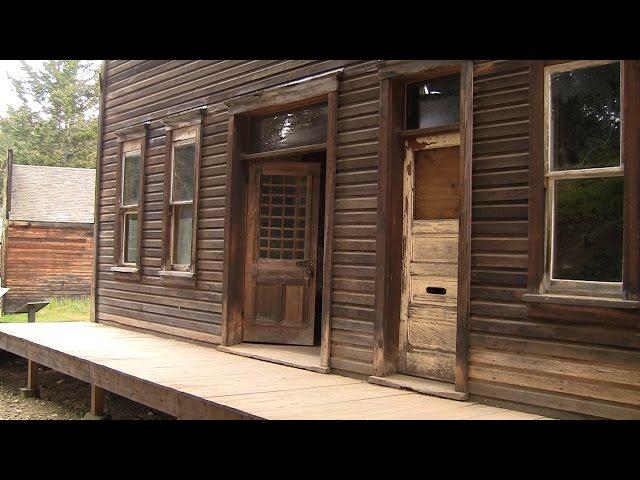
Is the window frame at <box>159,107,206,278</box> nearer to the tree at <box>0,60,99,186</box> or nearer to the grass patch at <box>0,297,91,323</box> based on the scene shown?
the grass patch at <box>0,297,91,323</box>

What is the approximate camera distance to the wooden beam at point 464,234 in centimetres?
523

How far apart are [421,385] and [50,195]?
844 inches

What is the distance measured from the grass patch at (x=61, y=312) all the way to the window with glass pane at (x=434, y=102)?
13.3m

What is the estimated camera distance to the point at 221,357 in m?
7.47

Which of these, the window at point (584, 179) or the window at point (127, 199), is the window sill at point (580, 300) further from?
the window at point (127, 199)

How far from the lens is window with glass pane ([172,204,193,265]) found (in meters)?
9.12

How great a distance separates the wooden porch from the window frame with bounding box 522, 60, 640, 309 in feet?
3.08

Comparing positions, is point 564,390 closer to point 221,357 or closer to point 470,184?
point 470,184

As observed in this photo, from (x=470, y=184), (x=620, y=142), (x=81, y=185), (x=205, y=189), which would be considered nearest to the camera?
(x=620, y=142)

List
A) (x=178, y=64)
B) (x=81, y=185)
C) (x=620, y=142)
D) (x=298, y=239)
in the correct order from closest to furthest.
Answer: (x=620, y=142) → (x=298, y=239) → (x=178, y=64) → (x=81, y=185)

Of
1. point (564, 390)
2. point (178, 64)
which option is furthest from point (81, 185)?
point (564, 390)

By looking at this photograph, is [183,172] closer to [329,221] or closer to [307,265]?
[307,265]

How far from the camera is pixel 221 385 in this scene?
5.62 meters
